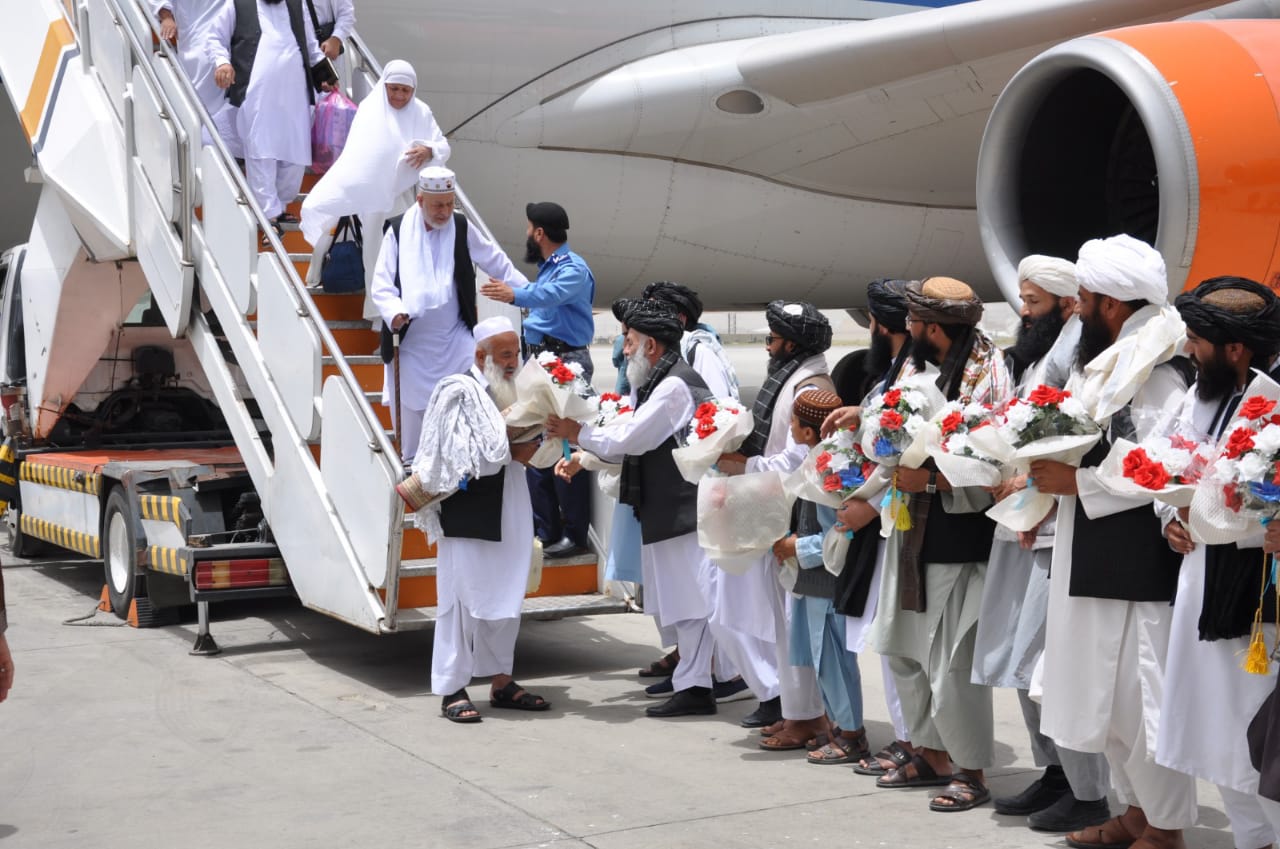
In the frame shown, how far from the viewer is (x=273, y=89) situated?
8031 millimetres

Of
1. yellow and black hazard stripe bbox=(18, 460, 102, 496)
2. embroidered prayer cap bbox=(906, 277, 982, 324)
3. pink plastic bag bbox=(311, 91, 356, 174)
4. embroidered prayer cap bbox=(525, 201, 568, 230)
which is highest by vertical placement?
pink plastic bag bbox=(311, 91, 356, 174)

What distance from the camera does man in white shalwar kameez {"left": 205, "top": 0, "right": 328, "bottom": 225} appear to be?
8.00 meters

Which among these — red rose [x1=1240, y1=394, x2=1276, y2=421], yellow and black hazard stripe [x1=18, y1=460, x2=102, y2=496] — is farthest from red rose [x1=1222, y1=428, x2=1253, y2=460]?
yellow and black hazard stripe [x1=18, y1=460, x2=102, y2=496]

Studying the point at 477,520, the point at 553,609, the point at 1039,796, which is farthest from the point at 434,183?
the point at 1039,796

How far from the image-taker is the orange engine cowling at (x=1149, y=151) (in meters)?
6.20

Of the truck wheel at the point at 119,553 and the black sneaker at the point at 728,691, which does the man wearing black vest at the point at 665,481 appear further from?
the truck wheel at the point at 119,553

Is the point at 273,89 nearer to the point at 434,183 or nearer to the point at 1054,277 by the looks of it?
the point at 434,183

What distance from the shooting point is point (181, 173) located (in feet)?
24.6

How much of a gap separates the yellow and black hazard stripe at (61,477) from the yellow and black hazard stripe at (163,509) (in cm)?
68

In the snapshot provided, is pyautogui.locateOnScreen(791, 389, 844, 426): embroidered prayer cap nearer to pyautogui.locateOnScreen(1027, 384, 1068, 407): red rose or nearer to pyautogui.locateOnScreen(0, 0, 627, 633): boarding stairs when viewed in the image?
pyautogui.locateOnScreen(1027, 384, 1068, 407): red rose

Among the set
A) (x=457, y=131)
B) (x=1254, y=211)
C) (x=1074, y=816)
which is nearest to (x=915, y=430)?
(x=1074, y=816)

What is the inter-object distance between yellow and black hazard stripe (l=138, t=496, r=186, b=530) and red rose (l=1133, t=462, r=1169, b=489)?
4.84m

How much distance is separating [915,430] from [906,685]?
0.87m

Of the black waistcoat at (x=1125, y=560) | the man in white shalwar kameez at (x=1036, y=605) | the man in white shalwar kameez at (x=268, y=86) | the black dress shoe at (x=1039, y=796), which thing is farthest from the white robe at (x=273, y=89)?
the black waistcoat at (x=1125, y=560)
